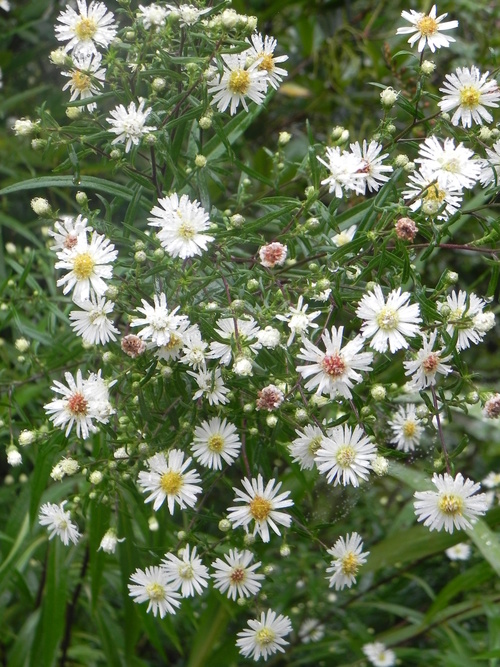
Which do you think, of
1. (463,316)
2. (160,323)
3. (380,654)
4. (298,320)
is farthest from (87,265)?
(380,654)

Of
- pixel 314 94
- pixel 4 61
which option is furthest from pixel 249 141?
pixel 4 61

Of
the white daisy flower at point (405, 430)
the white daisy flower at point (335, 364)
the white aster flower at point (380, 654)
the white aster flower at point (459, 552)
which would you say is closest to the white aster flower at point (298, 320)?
the white daisy flower at point (335, 364)

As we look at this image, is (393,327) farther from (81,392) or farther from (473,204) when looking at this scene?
(473,204)

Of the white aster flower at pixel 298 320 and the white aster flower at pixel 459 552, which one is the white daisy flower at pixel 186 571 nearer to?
the white aster flower at pixel 298 320

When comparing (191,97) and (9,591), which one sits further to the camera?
(9,591)

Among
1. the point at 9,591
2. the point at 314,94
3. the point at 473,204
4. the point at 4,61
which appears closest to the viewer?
the point at 473,204

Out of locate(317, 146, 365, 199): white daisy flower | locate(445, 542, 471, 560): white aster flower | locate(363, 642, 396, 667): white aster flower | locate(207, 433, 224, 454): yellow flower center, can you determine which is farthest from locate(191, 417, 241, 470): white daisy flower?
locate(445, 542, 471, 560): white aster flower

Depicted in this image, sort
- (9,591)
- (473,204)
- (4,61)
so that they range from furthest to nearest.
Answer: (4,61)
(9,591)
(473,204)

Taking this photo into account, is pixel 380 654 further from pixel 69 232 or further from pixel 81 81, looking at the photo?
pixel 81 81
